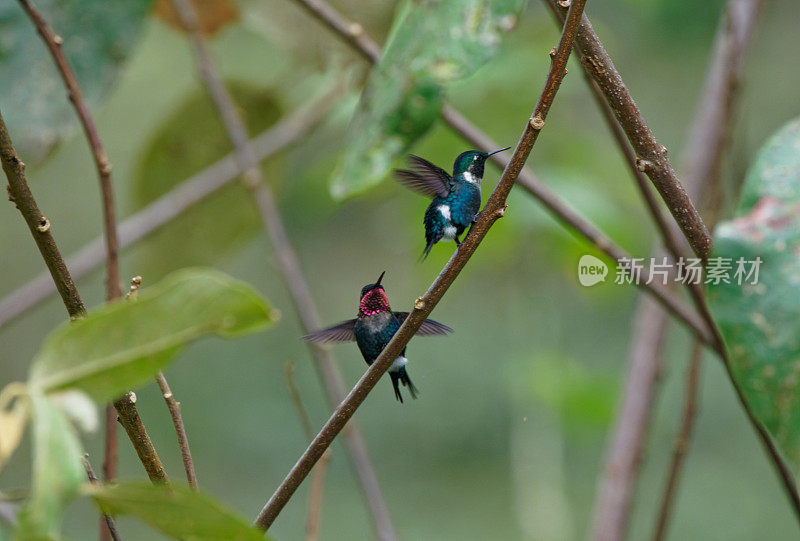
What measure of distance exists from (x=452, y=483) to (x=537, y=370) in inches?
60.7

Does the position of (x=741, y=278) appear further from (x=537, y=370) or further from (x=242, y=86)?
(x=537, y=370)

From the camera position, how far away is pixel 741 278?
1.80 feet

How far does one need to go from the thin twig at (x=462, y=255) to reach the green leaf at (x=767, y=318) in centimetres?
15

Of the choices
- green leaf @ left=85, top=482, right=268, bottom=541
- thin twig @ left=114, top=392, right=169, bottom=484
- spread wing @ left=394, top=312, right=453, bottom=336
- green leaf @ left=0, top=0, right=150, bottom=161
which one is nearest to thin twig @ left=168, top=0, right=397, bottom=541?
green leaf @ left=0, top=0, right=150, bottom=161

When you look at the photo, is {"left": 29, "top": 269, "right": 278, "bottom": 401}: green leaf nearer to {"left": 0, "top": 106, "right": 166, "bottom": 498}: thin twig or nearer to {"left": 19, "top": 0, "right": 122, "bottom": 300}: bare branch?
{"left": 0, "top": 106, "right": 166, "bottom": 498}: thin twig

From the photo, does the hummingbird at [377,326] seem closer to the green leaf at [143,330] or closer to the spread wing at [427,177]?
the spread wing at [427,177]

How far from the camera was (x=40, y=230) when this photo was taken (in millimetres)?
464

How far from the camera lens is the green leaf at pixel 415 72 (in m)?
0.76

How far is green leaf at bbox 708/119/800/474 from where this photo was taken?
1.69 ft

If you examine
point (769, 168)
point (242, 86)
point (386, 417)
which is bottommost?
point (769, 168)

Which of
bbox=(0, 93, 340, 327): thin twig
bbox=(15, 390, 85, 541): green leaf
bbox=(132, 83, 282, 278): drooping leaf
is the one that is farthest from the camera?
bbox=(132, 83, 282, 278): drooping leaf

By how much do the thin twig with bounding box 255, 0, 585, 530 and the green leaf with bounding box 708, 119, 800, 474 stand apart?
0.50 ft

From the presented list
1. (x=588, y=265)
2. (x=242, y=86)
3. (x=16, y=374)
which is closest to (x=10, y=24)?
(x=242, y=86)

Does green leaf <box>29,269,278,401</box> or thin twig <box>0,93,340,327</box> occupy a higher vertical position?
thin twig <box>0,93,340,327</box>
